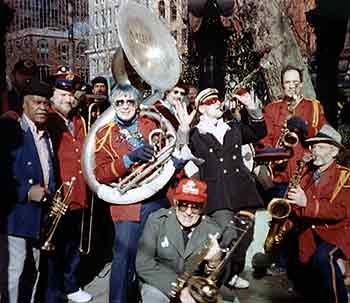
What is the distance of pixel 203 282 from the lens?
11.1 ft

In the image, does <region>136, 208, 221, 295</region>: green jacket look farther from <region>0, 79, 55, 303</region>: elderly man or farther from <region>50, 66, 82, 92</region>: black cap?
<region>50, 66, 82, 92</region>: black cap

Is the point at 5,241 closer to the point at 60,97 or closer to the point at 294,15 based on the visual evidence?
the point at 60,97

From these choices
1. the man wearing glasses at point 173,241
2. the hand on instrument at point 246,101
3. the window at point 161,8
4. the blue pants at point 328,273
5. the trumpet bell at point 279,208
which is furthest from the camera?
the window at point 161,8

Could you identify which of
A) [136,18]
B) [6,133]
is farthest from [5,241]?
[136,18]

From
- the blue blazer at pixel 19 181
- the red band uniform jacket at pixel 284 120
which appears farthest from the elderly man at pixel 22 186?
the red band uniform jacket at pixel 284 120

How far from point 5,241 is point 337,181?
2.50 meters

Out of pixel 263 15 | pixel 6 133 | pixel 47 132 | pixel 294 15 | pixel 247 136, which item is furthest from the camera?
pixel 294 15

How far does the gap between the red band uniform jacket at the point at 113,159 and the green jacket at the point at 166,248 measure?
652mm

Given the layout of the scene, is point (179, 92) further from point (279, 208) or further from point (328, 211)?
point (328, 211)

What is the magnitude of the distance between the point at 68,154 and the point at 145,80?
105 cm

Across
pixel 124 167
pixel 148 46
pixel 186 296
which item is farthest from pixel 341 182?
pixel 148 46

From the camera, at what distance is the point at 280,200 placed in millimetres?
4844

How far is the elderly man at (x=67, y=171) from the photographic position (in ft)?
17.0

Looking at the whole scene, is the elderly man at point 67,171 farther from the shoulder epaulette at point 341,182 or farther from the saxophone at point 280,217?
the shoulder epaulette at point 341,182
